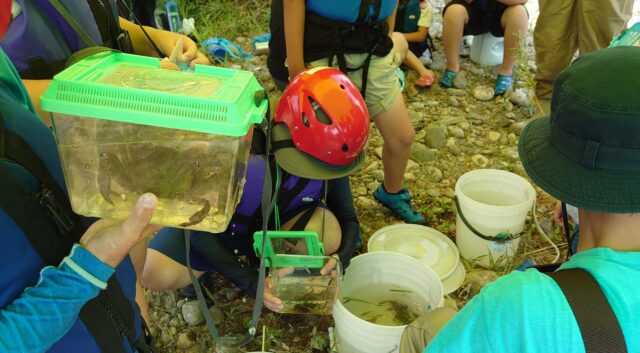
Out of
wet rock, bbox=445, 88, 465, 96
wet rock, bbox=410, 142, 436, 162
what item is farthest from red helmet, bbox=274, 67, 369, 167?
wet rock, bbox=445, 88, 465, 96

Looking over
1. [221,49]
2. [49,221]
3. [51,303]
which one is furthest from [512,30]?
[51,303]

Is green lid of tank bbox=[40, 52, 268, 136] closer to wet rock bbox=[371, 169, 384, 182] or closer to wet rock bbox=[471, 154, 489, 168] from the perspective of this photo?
wet rock bbox=[371, 169, 384, 182]

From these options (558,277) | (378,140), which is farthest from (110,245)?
(378,140)

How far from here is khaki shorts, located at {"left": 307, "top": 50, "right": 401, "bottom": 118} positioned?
2.98 meters

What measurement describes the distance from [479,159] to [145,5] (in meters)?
3.53

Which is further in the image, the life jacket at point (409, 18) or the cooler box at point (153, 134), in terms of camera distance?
the life jacket at point (409, 18)

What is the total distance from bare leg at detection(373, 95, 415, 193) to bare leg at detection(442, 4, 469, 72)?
2124 mm

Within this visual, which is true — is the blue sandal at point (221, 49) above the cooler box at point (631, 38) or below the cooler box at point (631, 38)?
below

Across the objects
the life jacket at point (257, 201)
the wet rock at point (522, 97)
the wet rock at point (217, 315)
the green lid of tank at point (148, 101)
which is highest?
the green lid of tank at point (148, 101)

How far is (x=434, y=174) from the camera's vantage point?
3.96 m

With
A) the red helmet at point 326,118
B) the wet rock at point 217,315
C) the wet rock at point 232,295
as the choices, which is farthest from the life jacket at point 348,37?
the wet rock at point 217,315

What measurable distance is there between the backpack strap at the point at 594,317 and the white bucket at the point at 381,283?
100cm

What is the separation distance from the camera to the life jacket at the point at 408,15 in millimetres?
5035

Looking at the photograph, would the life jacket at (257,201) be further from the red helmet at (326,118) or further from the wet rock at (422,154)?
the wet rock at (422,154)
